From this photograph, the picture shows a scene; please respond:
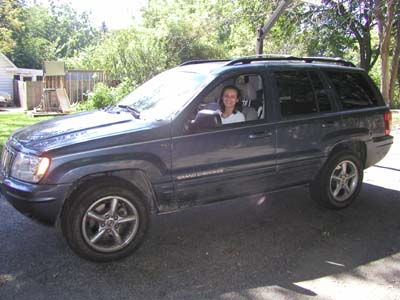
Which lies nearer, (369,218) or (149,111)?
(149,111)

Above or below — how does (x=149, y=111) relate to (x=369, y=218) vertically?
above

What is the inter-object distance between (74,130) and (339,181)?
131 inches

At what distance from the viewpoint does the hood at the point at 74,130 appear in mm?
3836

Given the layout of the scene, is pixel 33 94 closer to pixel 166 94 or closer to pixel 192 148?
pixel 166 94

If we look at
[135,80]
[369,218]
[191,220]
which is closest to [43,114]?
[135,80]

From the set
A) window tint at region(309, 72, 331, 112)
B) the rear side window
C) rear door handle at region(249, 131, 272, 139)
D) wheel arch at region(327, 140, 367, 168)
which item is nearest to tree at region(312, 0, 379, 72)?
the rear side window

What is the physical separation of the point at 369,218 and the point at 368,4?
13.4 meters

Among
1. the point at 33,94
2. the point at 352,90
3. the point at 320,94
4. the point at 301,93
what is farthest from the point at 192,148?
the point at 33,94

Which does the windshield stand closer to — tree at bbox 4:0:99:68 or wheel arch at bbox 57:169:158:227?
wheel arch at bbox 57:169:158:227

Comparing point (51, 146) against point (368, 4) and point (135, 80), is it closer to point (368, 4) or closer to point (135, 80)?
point (135, 80)

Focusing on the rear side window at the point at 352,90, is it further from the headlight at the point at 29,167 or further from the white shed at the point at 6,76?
the white shed at the point at 6,76

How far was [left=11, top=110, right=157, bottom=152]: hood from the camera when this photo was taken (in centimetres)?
384

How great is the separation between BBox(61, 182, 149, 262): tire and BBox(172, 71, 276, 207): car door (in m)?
0.48

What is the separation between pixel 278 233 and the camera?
15.4 ft
